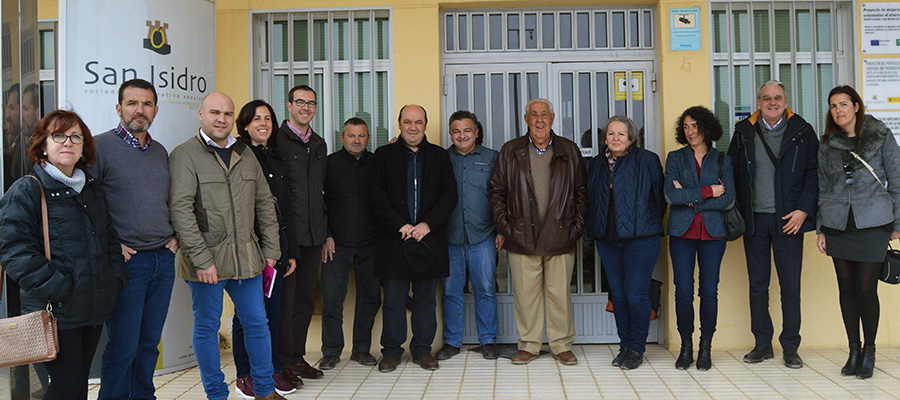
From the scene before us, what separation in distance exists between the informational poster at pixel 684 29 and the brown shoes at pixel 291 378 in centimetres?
353

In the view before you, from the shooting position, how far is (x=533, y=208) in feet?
15.7

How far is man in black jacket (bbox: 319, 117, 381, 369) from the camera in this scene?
4.74 m

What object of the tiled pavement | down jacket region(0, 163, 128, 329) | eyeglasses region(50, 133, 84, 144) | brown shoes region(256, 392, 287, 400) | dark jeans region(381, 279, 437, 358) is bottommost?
the tiled pavement

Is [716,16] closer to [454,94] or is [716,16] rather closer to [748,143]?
[748,143]

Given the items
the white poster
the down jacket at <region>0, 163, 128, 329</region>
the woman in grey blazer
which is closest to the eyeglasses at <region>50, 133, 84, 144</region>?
the down jacket at <region>0, 163, 128, 329</region>

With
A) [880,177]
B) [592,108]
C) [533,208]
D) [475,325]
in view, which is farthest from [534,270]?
[880,177]

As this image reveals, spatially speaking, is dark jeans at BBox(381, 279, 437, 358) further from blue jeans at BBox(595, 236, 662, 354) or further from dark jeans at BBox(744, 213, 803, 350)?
dark jeans at BBox(744, 213, 803, 350)

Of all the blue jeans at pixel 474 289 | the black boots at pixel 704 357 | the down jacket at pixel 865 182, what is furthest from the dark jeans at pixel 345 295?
the down jacket at pixel 865 182

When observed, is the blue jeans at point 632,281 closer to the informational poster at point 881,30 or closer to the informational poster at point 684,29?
the informational poster at point 684,29

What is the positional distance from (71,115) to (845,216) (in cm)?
425

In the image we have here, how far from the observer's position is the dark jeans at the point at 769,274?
458 centimetres

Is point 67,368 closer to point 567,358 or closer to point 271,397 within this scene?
point 271,397

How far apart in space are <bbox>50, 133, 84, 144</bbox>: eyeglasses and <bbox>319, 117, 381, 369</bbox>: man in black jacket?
1.94 m

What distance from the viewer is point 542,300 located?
4.94 meters
